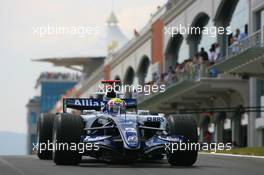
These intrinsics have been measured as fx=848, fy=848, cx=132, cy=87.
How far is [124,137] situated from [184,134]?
1276 millimetres

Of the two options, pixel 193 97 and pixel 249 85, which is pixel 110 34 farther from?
pixel 249 85

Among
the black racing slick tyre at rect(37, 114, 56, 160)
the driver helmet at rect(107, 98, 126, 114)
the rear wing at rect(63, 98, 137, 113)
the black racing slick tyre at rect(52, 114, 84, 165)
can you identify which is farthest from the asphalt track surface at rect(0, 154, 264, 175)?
the black racing slick tyre at rect(37, 114, 56, 160)

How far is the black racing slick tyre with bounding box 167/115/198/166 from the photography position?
17219mm

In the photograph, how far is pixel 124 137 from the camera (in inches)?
663

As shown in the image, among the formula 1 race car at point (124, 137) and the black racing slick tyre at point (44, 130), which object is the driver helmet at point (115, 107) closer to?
the formula 1 race car at point (124, 137)

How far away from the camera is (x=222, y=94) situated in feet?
147

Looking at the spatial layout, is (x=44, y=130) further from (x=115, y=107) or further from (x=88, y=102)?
(x=115, y=107)

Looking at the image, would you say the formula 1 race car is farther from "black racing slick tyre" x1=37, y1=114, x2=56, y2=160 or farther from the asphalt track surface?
"black racing slick tyre" x1=37, y1=114, x2=56, y2=160

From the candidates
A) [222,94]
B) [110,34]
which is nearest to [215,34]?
[222,94]

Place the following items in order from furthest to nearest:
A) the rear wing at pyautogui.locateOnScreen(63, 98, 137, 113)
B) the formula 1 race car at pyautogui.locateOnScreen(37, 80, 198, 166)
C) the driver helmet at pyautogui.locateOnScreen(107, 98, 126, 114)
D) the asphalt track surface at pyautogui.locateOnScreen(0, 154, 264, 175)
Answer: the rear wing at pyautogui.locateOnScreen(63, 98, 137, 113)
the driver helmet at pyautogui.locateOnScreen(107, 98, 126, 114)
the formula 1 race car at pyautogui.locateOnScreen(37, 80, 198, 166)
the asphalt track surface at pyautogui.locateOnScreen(0, 154, 264, 175)

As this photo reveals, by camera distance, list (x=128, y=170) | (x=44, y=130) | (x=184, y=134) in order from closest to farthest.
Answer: (x=128, y=170) → (x=184, y=134) → (x=44, y=130)

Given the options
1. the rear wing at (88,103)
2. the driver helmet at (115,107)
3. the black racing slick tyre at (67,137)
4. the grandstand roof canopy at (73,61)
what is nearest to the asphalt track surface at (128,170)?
the black racing slick tyre at (67,137)

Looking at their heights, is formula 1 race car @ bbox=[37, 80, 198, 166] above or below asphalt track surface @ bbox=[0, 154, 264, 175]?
above

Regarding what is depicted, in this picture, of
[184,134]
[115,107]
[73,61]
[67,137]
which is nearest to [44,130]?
[115,107]
